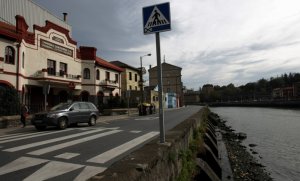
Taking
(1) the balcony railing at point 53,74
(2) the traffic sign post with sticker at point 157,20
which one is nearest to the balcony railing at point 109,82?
(1) the balcony railing at point 53,74

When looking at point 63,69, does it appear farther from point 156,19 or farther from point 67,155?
point 156,19

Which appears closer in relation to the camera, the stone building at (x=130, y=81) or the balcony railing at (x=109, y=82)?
the balcony railing at (x=109, y=82)

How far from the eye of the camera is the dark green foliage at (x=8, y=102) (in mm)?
18703

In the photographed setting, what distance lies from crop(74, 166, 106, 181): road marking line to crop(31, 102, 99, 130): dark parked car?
31.6 feet

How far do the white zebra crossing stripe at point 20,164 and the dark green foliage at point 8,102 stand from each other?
41.3 ft

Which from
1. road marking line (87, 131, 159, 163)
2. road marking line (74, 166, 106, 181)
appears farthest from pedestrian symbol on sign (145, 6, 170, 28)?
road marking line (87, 131, 159, 163)

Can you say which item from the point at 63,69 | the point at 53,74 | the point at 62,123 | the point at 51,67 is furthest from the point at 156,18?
the point at 63,69

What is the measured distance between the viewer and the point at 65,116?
1634cm

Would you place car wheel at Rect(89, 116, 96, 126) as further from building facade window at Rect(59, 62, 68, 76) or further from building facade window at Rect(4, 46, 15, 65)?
building facade window at Rect(59, 62, 68, 76)

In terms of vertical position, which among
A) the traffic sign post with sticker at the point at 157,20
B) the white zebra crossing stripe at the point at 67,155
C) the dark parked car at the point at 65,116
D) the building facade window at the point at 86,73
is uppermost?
the building facade window at the point at 86,73

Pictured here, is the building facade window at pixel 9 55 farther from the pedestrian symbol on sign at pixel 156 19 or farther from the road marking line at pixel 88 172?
the pedestrian symbol on sign at pixel 156 19

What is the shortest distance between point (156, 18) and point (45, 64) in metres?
24.4

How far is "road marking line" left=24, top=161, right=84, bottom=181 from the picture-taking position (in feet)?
19.4

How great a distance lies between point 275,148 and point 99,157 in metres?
15.4
